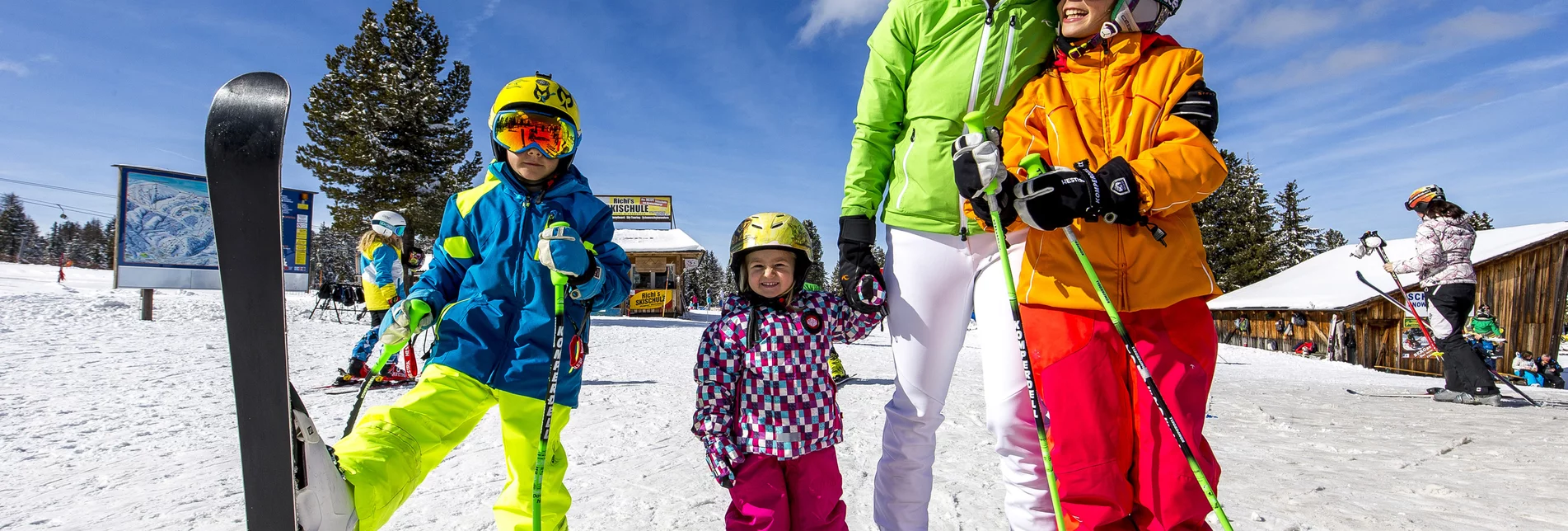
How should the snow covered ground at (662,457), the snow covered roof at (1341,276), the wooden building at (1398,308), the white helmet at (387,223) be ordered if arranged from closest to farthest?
the snow covered ground at (662,457), the white helmet at (387,223), the wooden building at (1398,308), the snow covered roof at (1341,276)

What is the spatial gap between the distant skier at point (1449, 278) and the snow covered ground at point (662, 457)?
36 centimetres

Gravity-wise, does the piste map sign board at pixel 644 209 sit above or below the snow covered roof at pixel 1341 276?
above

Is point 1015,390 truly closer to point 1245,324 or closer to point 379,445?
point 379,445

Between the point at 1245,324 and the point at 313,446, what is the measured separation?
26.1m

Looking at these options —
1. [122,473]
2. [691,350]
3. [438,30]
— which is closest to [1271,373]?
[691,350]

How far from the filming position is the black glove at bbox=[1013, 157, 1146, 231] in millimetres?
1465

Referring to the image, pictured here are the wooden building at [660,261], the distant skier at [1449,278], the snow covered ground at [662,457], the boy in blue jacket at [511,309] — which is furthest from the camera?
the wooden building at [660,261]

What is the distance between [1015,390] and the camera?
5.59 ft

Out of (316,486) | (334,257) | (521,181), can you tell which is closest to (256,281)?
(316,486)

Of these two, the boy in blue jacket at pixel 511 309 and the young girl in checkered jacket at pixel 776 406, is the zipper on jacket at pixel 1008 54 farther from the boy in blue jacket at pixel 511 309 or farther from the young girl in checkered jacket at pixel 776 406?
the boy in blue jacket at pixel 511 309

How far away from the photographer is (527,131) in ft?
7.95

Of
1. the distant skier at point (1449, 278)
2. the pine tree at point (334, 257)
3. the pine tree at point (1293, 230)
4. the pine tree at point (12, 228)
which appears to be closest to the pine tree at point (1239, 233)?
the pine tree at point (1293, 230)

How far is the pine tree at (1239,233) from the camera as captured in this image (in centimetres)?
3058

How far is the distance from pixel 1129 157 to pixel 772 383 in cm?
141
